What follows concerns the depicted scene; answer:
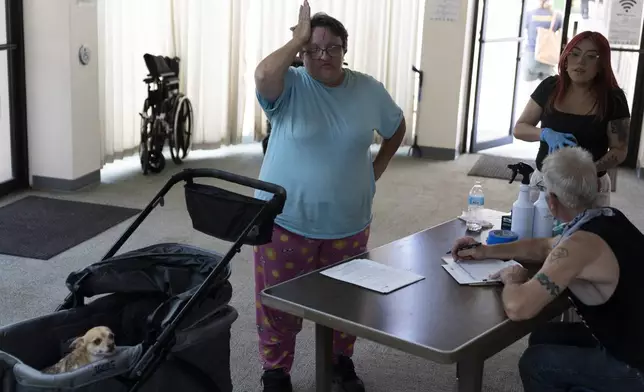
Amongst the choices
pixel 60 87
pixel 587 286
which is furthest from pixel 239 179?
pixel 60 87

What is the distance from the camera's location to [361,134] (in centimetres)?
288

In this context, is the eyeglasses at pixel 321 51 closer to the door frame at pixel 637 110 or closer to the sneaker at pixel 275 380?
the sneaker at pixel 275 380

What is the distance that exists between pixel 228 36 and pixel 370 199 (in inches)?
177

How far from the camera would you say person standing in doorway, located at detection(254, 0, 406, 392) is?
2.79m

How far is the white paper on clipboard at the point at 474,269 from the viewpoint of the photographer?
2.56 meters

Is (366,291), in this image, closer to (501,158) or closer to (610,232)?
(610,232)

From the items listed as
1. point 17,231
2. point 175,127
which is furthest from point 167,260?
point 175,127

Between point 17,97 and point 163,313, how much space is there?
3.95m

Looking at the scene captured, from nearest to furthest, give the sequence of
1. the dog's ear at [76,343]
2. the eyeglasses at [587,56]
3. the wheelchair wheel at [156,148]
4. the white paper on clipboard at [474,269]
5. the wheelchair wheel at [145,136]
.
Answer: the dog's ear at [76,343] < the white paper on clipboard at [474,269] < the eyeglasses at [587,56] < the wheelchair wheel at [145,136] < the wheelchair wheel at [156,148]

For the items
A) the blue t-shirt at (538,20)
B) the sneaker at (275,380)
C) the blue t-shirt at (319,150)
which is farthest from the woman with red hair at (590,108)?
the blue t-shirt at (538,20)

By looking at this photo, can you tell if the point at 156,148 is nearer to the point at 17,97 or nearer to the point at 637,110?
the point at 17,97

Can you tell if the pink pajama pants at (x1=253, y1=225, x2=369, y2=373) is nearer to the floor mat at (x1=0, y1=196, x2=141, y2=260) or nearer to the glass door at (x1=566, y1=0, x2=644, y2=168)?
the floor mat at (x1=0, y1=196, x2=141, y2=260)

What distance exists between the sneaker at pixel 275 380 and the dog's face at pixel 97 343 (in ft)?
2.89

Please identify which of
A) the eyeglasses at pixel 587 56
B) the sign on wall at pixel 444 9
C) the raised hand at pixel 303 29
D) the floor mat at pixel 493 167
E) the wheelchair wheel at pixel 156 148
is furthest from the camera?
the sign on wall at pixel 444 9
